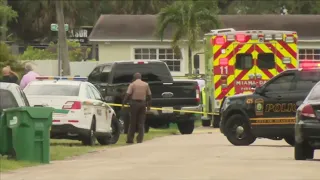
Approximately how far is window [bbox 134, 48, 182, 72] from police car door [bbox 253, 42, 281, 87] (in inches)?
756

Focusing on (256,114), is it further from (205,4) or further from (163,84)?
(205,4)

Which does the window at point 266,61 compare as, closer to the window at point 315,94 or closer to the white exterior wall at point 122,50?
the window at point 315,94

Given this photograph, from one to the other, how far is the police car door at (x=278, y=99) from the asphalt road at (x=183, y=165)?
78 cm

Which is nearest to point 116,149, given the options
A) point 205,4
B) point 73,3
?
point 205,4

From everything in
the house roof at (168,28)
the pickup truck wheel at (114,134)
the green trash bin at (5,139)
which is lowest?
the pickup truck wheel at (114,134)

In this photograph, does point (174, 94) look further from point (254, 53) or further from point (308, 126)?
point (308, 126)

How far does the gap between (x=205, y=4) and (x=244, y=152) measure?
28.0 metres

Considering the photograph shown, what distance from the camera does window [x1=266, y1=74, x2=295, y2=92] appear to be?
22.8 m

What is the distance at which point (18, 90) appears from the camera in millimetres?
19125

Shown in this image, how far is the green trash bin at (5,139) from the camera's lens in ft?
59.7

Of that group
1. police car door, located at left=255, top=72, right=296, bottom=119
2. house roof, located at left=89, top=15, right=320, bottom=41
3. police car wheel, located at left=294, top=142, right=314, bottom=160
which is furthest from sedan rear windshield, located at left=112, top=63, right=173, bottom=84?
house roof, located at left=89, top=15, right=320, bottom=41

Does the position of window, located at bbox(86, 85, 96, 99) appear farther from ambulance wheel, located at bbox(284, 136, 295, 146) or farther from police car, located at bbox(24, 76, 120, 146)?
ambulance wheel, located at bbox(284, 136, 295, 146)

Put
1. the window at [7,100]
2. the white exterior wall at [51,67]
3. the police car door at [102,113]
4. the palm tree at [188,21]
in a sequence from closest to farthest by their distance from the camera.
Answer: the window at [7,100], the police car door at [102,113], the palm tree at [188,21], the white exterior wall at [51,67]

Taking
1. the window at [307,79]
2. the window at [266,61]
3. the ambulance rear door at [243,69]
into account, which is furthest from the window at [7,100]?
the window at [266,61]
